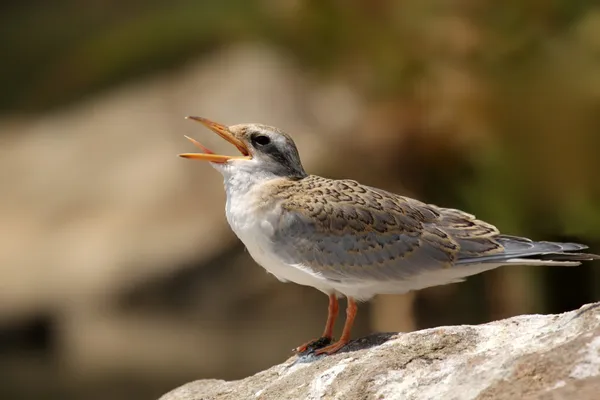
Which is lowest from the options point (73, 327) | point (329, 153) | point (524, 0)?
point (73, 327)

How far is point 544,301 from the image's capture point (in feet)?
54.0

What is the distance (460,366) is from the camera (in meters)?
5.97

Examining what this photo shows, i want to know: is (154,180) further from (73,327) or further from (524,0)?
(524,0)

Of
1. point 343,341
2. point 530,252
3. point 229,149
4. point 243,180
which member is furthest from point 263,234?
point 229,149

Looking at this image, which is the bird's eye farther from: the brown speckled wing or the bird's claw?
the bird's claw

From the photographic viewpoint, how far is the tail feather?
273 inches

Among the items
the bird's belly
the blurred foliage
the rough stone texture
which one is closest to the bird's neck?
the bird's belly

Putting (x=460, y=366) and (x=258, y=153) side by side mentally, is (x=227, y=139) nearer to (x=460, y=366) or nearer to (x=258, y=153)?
(x=258, y=153)

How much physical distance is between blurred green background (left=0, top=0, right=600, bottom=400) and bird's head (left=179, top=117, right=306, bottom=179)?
827cm

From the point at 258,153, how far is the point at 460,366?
2.38m

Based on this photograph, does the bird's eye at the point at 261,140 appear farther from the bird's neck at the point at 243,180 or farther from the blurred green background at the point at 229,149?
the blurred green background at the point at 229,149

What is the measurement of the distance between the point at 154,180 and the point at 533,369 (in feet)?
62.4

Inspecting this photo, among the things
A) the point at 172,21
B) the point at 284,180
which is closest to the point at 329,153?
the point at 172,21

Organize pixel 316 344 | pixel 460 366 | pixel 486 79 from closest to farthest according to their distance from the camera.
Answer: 1. pixel 460 366
2. pixel 316 344
3. pixel 486 79
